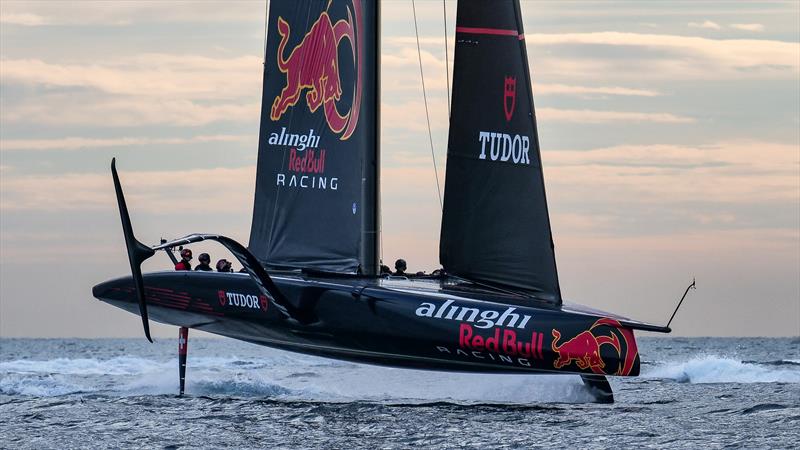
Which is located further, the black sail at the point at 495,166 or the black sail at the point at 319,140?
the black sail at the point at 319,140

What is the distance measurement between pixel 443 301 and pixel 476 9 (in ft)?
11.4

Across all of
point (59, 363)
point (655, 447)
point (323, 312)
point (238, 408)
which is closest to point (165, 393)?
point (238, 408)

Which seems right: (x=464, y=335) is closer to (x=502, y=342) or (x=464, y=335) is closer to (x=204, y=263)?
(x=502, y=342)

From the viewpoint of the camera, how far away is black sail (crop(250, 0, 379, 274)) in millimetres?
17078

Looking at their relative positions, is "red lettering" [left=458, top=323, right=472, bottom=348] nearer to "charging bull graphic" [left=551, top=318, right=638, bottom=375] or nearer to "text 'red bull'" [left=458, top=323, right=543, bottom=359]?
"text 'red bull'" [left=458, top=323, right=543, bottom=359]

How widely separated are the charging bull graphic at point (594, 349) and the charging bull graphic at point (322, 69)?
4666 mm

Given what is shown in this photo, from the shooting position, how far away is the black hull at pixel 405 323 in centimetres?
1403

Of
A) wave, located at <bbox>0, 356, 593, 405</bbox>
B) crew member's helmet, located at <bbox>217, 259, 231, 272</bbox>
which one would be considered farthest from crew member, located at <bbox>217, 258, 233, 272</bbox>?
wave, located at <bbox>0, 356, 593, 405</bbox>

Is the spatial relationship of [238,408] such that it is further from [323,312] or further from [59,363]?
[59,363]

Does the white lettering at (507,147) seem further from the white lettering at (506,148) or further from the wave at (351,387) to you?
the wave at (351,387)

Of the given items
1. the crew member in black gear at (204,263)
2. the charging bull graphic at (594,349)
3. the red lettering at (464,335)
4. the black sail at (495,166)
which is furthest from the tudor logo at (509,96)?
the crew member in black gear at (204,263)

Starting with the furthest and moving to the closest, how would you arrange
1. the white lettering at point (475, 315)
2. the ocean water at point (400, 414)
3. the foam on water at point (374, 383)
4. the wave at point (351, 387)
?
the foam on water at point (374, 383) → the wave at point (351, 387) → the white lettering at point (475, 315) → the ocean water at point (400, 414)

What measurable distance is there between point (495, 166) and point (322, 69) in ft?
11.7

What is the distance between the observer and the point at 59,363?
32.6 meters
